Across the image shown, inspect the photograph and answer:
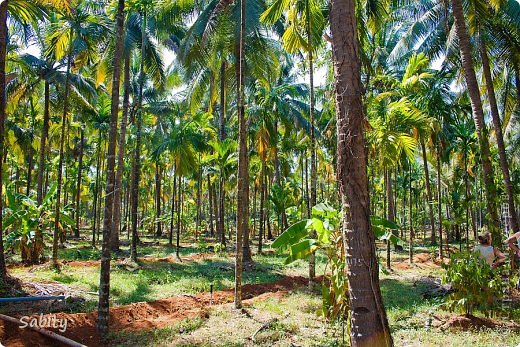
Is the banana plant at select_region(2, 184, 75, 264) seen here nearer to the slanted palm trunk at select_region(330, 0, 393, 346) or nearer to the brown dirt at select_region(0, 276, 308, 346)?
the brown dirt at select_region(0, 276, 308, 346)

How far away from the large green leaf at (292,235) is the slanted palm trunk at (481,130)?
4.56m

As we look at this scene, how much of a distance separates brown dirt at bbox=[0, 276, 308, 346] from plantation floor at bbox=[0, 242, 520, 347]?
0.02 m

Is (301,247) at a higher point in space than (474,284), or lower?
higher

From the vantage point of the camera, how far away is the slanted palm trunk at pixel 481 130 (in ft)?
28.2

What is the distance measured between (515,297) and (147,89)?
27.1 metres

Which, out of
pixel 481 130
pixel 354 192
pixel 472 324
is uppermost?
pixel 481 130

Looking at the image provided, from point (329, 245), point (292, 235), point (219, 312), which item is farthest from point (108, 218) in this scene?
point (329, 245)

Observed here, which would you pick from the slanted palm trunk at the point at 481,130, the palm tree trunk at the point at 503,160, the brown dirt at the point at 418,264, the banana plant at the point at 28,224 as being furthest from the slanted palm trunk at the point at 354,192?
the brown dirt at the point at 418,264

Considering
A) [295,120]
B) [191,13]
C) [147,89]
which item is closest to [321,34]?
[191,13]

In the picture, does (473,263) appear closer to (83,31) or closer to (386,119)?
(386,119)

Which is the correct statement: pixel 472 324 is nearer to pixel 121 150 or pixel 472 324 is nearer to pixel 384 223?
pixel 384 223

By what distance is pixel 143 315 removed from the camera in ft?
29.2

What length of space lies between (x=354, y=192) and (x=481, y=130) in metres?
6.35

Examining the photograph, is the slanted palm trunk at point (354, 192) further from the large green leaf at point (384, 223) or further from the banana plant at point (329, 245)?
the large green leaf at point (384, 223)
